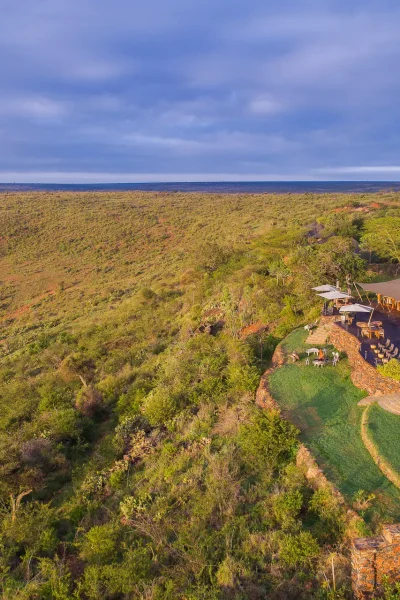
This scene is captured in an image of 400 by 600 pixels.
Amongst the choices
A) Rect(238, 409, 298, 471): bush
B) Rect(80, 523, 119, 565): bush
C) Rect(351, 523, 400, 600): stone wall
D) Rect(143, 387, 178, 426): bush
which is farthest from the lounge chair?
Rect(80, 523, 119, 565): bush

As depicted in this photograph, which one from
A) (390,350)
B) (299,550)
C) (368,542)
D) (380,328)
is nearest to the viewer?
(368,542)

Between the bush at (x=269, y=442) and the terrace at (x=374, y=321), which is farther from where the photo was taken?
the terrace at (x=374, y=321)

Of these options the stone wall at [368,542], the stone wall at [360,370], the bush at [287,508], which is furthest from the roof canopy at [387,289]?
the bush at [287,508]

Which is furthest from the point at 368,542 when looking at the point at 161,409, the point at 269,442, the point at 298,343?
the point at 298,343

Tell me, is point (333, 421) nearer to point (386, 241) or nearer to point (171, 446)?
point (171, 446)

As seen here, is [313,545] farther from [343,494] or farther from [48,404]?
[48,404]

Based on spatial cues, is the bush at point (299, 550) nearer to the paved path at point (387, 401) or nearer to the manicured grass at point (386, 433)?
the manicured grass at point (386, 433)
